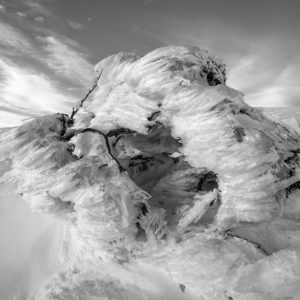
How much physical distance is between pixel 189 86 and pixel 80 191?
107 centimetres

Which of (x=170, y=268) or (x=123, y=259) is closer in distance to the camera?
(x=170, y=268)

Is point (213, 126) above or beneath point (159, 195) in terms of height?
above

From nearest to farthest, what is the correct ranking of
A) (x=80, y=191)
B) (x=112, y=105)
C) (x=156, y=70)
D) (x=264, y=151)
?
(x=264, y=151)
(x=80, y=191)
(x=156, y=70)
(x=112, y=105)

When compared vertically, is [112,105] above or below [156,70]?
below

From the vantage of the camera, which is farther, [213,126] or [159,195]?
[159,195]

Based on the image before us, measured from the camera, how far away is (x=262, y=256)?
7.46 ft

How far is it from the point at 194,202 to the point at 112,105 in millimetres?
1023

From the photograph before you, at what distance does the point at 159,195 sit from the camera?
2.96m

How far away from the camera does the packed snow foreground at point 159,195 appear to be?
7.36 ft

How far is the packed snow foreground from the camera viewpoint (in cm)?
224

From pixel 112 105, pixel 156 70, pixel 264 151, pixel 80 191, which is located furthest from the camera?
pixel 112 105

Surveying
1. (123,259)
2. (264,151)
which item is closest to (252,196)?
(264,151)

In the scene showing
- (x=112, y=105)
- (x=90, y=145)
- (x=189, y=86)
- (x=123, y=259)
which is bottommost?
(x=123, y=259)

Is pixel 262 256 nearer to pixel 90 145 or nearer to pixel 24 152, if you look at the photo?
pixel 90 145
